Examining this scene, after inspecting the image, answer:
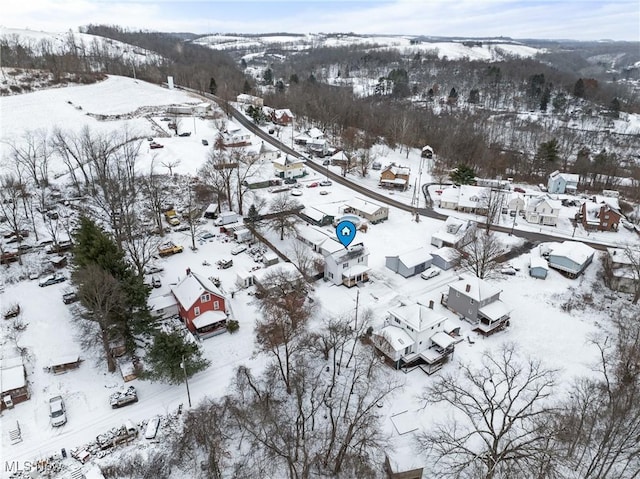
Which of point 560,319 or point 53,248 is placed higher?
point 53,248

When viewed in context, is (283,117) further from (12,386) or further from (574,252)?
(12,386)

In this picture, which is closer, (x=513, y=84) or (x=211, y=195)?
(x=211, y=195)

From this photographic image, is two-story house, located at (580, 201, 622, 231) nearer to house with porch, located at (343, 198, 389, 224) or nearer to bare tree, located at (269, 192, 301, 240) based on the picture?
house with porch, located at (343, 198, 389, 224)

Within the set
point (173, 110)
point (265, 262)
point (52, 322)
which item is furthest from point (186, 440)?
point (173, 110)

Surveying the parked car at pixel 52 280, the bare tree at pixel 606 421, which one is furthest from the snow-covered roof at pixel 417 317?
the parked car at pixel 52 280

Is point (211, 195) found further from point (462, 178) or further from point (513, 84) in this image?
point (513, 84)

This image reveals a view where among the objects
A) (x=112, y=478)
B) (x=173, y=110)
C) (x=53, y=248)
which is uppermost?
(x=173, y=110)

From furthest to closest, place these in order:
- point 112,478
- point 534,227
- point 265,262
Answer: point 534,227 < point 265,262 < point 112,478
